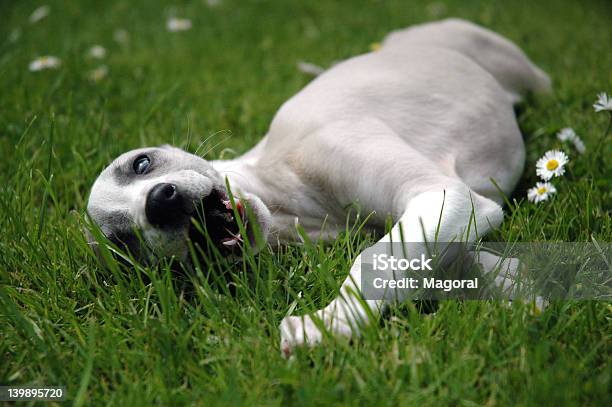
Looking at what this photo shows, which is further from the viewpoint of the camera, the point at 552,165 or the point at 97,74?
the point at 97,74

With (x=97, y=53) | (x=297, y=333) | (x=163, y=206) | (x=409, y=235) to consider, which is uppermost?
(x=97, y=53)

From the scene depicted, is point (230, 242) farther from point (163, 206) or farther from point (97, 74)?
point (97, 74)

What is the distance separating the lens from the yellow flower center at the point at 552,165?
2.19m

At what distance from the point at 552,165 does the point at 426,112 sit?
1.95 feet

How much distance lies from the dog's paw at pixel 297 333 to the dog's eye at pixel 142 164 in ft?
2.95

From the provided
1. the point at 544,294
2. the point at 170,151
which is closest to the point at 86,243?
the point at 170,151

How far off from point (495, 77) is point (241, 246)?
2.10 metres

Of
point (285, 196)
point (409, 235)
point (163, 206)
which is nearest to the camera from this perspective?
point (409, 235)

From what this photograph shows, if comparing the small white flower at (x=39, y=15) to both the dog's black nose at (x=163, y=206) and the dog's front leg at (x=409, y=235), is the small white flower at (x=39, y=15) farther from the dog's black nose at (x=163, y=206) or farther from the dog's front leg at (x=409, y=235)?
the dog's front leg at (x=409, y=235)

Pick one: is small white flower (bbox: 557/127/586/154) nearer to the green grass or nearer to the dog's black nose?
the green grass

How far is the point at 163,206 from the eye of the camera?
185 cm

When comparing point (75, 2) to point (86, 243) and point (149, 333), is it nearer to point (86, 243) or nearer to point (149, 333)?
point (86, 243)

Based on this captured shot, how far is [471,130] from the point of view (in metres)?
2.60

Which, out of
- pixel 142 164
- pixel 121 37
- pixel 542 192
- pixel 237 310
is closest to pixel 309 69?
pixel 121 37
